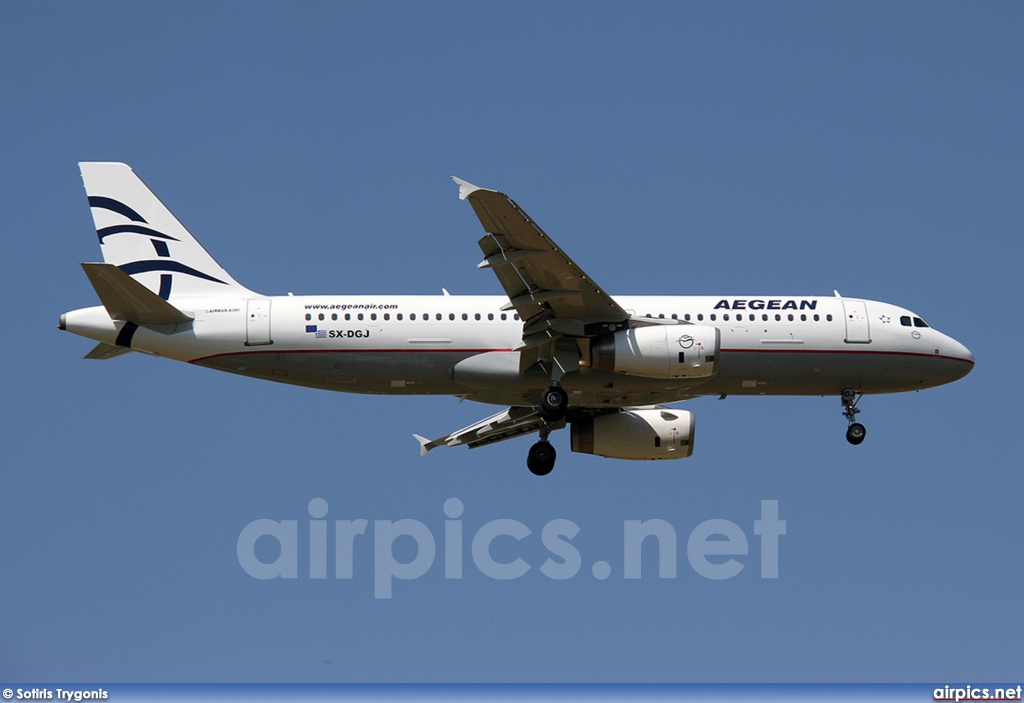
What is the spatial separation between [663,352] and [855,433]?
7.08 m

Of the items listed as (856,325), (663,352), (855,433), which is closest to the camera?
(663,352)

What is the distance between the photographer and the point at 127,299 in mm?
37594

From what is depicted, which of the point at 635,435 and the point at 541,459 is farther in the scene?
the point at 635,435

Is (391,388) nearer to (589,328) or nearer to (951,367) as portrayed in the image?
(589,328)

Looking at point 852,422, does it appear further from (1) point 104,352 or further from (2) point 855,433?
(1) point 104,352

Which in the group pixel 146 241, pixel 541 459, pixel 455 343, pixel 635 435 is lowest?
pixel 541 459

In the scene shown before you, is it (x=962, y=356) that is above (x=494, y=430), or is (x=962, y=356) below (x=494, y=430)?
above

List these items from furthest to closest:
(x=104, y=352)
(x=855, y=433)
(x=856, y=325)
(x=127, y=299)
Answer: (x=855, y=433)
(x=856, y=325)
(x=104, y=352)
(x=127, y=299)

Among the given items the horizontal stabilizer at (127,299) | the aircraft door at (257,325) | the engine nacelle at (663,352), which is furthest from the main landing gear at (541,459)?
the horizontal stabilizer at (127,299)

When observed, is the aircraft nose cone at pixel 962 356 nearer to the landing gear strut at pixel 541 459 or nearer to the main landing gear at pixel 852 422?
the main landing gear at pixel 852 422

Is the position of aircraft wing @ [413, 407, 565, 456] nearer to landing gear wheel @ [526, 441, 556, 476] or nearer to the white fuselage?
landing gear wheel @ [526, 441, 556, 476]

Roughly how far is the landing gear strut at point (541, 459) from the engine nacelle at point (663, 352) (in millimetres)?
4418

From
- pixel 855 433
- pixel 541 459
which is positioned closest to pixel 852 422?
pixel 855 433

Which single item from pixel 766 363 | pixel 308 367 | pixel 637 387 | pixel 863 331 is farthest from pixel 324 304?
pixel 863 331
